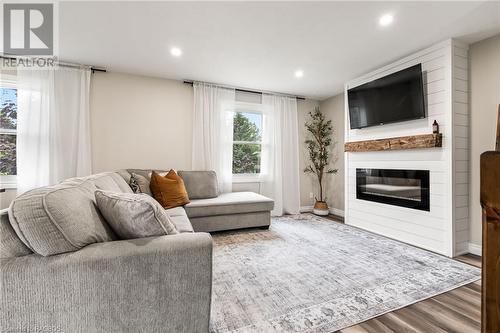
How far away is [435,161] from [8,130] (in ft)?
17.5

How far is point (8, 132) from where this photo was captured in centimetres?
300

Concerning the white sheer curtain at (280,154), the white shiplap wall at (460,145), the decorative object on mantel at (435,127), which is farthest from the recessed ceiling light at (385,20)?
the white sheer curtain at (280,154)

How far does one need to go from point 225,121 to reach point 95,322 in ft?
11.4

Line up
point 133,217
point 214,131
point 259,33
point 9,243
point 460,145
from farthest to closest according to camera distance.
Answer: point 214,131
point 460,145
point 259,33
point 133,217
point 9,243

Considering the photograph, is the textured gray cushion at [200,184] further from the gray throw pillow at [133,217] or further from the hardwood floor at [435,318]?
the hardwood floor at [435,318]

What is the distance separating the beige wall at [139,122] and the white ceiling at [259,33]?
0.92 feet

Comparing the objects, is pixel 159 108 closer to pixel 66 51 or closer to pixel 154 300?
pixel 66 51

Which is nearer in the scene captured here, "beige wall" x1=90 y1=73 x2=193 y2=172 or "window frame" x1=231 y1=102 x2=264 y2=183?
"beige wall" x1=90 y1=73 x2=193 y2=172

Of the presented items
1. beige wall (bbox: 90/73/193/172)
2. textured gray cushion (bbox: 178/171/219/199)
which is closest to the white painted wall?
beige wall (bbox: 90/73/193/172)

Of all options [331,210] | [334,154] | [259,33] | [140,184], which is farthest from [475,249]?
[140,184]

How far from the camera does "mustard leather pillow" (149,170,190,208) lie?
2914mm

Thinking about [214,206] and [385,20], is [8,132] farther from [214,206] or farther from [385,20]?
[385,20]

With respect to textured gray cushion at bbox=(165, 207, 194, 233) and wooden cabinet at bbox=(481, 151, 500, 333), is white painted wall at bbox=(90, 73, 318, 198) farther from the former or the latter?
wooden cabinet at bbox=(481, 151, 500, 333)

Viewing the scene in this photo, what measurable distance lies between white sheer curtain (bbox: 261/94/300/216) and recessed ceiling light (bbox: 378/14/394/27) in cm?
230
